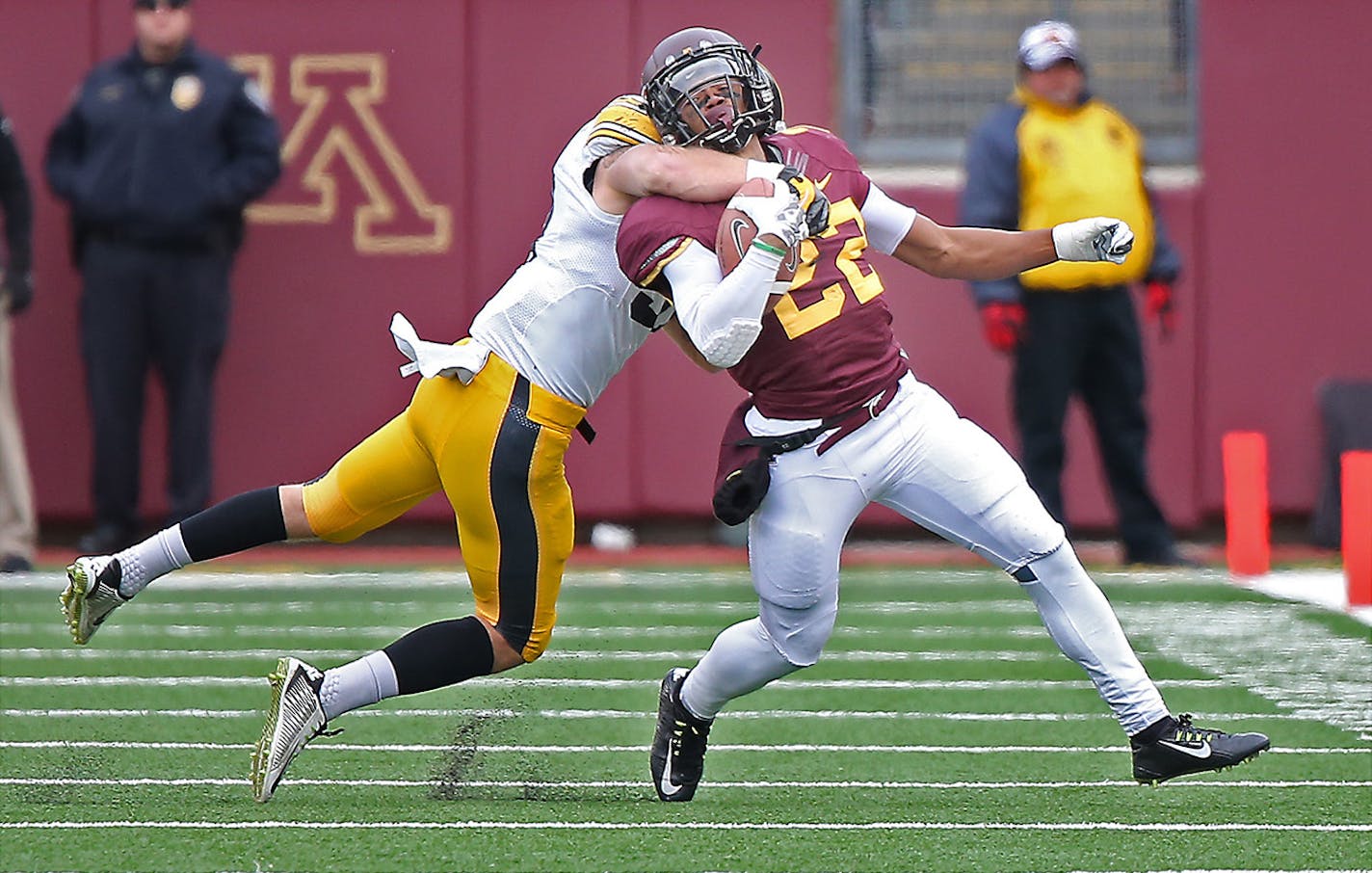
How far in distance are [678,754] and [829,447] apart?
0.74 meters

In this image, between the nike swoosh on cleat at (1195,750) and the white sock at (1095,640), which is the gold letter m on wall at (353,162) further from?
the nike swoosh on cleat at (1195,750)

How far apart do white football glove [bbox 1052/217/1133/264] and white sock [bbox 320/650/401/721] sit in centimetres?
165

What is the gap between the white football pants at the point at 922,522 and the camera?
4.87m

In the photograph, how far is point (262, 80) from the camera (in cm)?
1075

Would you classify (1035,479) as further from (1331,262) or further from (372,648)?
(372,648)

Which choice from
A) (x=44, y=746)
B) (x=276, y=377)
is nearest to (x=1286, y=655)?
(x=44, y=746)

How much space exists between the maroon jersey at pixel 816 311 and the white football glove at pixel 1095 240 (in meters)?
0.42

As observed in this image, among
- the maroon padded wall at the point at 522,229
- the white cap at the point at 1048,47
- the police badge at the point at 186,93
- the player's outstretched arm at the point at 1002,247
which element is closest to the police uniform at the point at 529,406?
the player's outstretched arm at the point at 1002,247

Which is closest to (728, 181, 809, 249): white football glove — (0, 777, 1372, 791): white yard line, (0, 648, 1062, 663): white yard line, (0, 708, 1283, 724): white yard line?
(0, 777, 1372, 791): white yard line

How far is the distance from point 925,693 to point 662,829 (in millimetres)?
2106

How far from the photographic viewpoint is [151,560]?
5.20 meters

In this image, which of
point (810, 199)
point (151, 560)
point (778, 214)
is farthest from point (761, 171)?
point (151, 560)

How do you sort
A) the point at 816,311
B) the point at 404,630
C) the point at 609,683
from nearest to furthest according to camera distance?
1. the point at 816,311
2. the point at 609,683
3. the point at 404,630

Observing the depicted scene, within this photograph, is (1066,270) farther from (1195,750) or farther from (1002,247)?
(1195,750)
